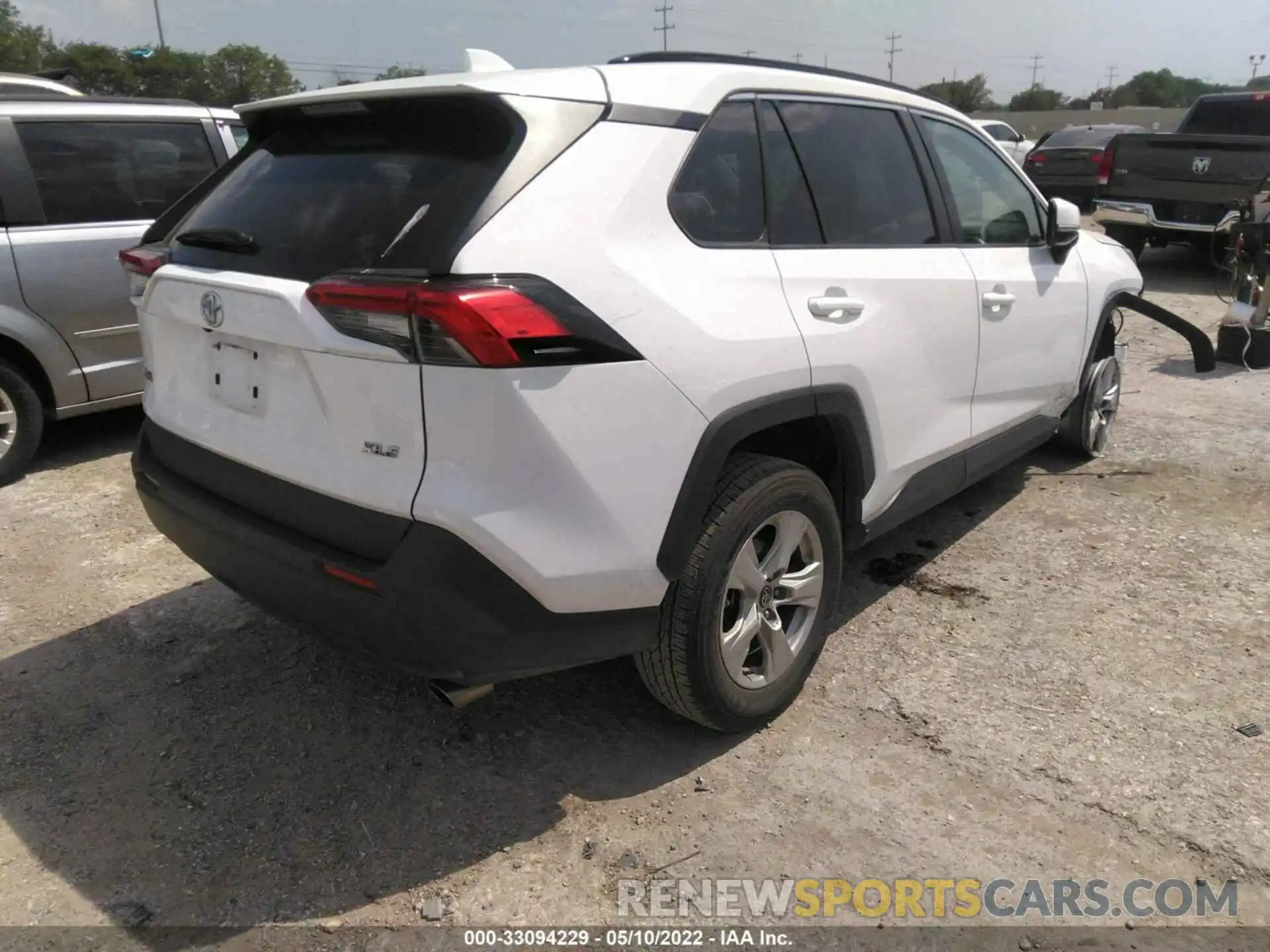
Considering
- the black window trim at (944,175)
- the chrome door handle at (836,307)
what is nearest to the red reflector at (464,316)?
the chrome door handle at (836,307)

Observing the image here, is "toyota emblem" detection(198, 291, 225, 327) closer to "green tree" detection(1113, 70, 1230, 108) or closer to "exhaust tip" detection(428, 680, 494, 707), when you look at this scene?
"exhaust tip" detection(428, 680, 494, 707)

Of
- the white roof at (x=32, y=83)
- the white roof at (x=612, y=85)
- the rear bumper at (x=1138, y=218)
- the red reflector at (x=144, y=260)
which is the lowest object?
the rear bumper at (x=1138, y=218)

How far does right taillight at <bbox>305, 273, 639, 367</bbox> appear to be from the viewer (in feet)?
6.64

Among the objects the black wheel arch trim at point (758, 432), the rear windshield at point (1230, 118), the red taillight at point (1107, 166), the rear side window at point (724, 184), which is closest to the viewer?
the black wheel arch trim at point (758, 432)

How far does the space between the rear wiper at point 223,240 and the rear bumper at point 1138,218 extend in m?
10.1

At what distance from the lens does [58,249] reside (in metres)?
5.09

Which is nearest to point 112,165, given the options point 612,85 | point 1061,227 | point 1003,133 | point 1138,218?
point 612,85

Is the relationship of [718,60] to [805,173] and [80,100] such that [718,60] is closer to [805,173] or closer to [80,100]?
[805,173]

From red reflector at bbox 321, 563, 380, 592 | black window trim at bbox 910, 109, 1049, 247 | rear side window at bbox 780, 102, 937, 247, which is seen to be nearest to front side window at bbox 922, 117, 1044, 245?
black window trim at bbox 910, 109, 1049, 247

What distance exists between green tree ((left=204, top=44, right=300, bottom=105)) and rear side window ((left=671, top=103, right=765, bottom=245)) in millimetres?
56774

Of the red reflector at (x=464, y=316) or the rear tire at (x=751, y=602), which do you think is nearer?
the red reflector at (x=464, y=316)

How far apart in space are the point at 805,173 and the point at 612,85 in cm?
79

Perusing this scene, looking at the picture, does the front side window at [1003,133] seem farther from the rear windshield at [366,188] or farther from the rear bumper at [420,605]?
the rear bumper at [420,605]

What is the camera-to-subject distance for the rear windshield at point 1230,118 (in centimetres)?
1135
